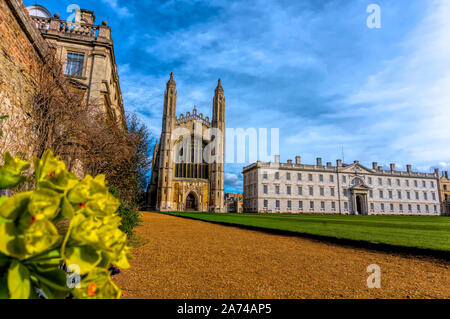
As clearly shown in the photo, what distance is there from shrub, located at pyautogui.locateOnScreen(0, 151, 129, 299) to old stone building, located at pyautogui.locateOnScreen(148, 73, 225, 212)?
37546 mm

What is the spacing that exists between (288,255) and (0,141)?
6550 millimetres

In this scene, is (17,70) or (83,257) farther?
(17,70)

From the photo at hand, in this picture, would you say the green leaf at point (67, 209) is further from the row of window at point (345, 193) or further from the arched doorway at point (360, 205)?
the arched doorway at point (360, 205)

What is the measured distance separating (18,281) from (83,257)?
0.41 ft

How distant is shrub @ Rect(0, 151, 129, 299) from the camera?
0.51 m

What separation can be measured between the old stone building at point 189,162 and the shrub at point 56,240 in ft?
123

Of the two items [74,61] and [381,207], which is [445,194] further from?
[74,61]

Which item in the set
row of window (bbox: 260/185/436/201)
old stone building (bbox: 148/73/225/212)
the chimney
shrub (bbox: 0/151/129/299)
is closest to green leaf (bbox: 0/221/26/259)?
shrub (bbox: 0/151/129/299)

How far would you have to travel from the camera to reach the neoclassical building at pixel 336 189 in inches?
1909

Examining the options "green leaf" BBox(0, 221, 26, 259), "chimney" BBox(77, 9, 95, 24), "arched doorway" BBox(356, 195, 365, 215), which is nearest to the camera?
"green leaf" BBox(0, 221, 26, 259)

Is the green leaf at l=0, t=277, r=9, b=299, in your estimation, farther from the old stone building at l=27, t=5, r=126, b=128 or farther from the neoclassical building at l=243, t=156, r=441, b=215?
the neoclassical building at l=243, t=156, r=441, b=215

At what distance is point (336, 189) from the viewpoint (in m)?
50.5

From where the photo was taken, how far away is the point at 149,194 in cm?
4128

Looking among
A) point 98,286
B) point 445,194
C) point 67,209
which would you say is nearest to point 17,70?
point 67,209
